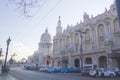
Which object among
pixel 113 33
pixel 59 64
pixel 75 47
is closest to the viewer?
pixel 113 33

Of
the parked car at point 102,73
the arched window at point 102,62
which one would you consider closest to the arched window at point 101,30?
the arched window at point 102,62

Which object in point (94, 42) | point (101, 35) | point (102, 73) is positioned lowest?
point (102, 73)

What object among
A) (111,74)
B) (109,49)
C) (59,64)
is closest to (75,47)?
(59,64)

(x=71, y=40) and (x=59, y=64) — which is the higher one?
(x=71, y=40)

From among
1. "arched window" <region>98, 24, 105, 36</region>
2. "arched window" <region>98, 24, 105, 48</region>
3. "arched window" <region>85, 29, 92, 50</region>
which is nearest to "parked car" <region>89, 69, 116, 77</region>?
"arched window" <region>98, 24, 105, 48</region>

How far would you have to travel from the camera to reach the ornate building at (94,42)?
43.7 metres

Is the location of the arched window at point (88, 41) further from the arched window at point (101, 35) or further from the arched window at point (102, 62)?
the arched window at point (102, 62)

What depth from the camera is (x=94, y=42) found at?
5231 cm

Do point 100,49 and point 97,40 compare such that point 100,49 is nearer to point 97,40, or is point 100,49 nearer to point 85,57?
point 97,40

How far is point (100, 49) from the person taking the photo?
155ft

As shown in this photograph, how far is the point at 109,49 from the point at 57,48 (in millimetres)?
34969

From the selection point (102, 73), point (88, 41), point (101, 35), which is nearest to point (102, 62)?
point (101, 35)

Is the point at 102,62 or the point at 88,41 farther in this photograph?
the point at 88,41

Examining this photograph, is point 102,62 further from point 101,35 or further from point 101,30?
point 101,30
